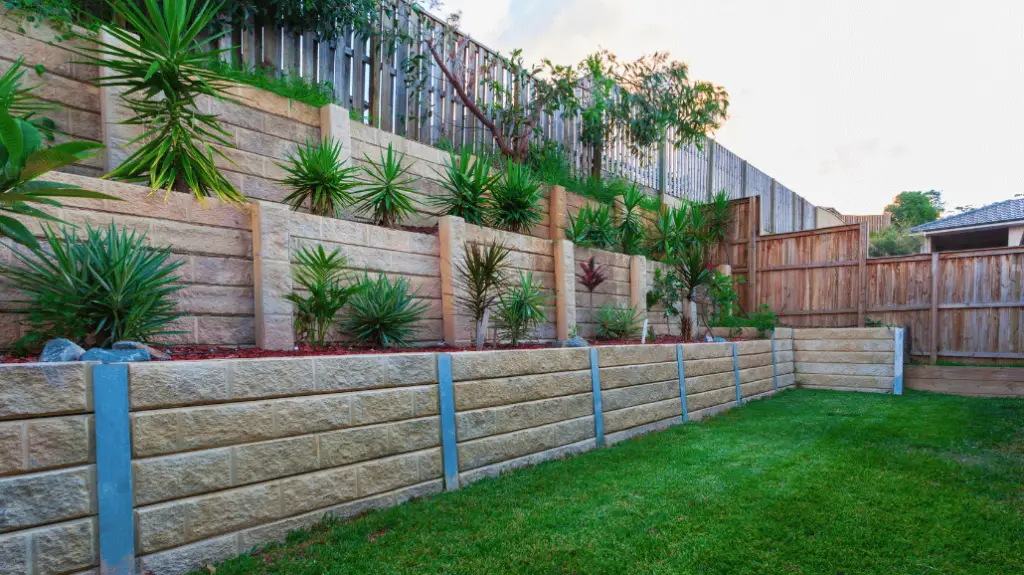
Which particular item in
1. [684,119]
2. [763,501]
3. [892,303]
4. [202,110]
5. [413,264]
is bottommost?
[763,501]

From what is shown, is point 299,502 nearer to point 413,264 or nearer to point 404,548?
point 404,548

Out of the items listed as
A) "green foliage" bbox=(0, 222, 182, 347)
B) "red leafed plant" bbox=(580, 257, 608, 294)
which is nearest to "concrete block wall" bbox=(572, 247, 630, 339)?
"red leafed plant" bbox=(580, 257, 608, 294)

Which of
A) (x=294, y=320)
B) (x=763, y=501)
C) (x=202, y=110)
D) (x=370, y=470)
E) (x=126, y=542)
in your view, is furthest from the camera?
(x=202, y=110)

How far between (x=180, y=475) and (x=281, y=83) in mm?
4213

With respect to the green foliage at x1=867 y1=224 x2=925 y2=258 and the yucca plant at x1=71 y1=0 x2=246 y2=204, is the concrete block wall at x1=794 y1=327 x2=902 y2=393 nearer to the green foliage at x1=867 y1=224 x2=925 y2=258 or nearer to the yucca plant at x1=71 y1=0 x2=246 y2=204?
the yucca plant at x1=71 y1=0 x2=246 y2=204

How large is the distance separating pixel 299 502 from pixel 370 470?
0.44 metres

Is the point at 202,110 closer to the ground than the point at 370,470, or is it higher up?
higher up

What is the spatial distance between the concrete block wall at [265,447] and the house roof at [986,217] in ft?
56.1

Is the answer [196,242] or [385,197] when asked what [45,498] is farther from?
[385,197]

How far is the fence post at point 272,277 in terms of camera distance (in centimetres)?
375

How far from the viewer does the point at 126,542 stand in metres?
2.13

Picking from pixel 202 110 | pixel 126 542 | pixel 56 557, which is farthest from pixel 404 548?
pixel 202 110

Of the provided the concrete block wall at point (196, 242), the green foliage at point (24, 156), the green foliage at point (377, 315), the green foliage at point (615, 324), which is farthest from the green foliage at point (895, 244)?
the green foliage at point (24, 156)

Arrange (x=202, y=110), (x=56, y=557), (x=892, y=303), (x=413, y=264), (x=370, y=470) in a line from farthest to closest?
(x=892, y=303), (x=413, y=264), (x=202, y=110), (x=370, y=470), (x=56, y=557)
